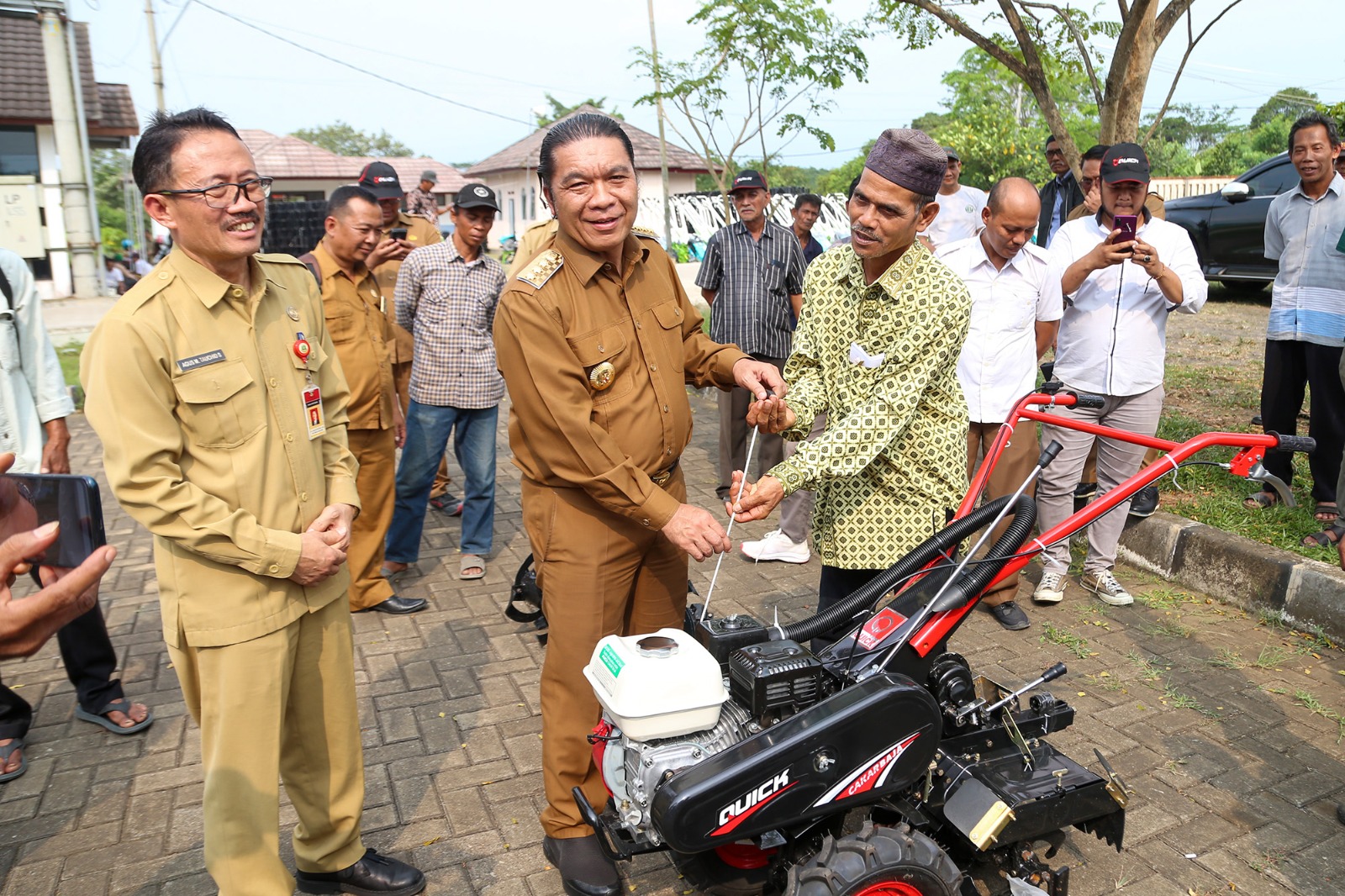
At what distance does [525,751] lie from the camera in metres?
3.90

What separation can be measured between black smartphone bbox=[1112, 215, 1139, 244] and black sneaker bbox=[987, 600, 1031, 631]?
1.90 meters

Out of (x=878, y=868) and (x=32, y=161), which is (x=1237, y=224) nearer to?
(x=878, y=868)

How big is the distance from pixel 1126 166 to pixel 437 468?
4038mm

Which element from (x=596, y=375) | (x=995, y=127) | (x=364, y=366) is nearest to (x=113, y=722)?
(x=364, y=366)

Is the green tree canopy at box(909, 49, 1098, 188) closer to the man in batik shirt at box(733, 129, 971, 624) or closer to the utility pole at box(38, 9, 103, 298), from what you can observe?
the utility pole at box(38, 9, 103, 298)

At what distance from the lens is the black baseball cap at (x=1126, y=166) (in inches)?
184

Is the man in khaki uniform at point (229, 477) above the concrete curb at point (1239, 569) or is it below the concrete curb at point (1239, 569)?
above

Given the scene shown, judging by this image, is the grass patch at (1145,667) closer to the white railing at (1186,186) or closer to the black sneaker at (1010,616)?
the black sneaker at (1010,616)

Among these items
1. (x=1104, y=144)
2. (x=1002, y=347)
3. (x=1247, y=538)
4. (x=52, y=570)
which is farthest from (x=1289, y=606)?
(x=52, y=570)

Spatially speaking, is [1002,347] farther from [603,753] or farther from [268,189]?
[268,189]

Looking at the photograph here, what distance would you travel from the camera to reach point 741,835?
2.35 m

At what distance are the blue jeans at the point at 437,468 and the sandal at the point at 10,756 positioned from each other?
2.12 metres

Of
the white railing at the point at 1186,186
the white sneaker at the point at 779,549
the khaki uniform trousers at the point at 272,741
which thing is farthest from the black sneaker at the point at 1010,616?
the white railing at the point at 1186,186

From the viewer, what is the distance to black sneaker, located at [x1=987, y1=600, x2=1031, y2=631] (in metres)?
4.95
